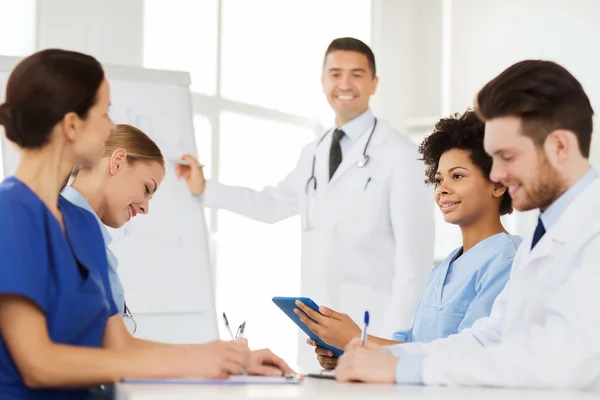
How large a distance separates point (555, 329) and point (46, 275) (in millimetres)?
764

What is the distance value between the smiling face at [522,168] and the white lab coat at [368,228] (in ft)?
5.13

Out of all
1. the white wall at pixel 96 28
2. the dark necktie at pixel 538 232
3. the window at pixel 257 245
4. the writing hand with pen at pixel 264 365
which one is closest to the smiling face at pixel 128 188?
the writing hand with pen at pixel 264 365

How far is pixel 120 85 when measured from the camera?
2.83 meters

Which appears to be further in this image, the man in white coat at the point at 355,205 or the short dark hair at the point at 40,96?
the man in white coat at the point at 355,205

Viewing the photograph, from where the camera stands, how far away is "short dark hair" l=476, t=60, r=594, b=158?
139cm

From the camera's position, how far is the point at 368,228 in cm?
314

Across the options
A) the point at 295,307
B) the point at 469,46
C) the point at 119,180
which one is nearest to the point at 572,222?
the point at 295,307

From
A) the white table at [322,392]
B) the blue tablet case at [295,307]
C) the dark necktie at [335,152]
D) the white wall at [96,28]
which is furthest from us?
the dark necktie at [335,152]

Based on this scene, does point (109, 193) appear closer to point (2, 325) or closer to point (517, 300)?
point (2, 325)

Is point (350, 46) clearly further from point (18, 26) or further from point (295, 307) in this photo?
point (295, 307)

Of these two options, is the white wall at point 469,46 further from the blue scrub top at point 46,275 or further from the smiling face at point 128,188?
the blue scrub top at point 46,275

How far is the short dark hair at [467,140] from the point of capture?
6.67 ft

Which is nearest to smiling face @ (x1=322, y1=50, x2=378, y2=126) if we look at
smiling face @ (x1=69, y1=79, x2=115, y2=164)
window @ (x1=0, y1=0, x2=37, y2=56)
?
window @ (x1=0, y1=0, x2=37, y2=56)

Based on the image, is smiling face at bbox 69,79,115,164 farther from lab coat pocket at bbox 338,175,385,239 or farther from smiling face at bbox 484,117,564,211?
lab coat pocket at bbox 338,175,385,239
